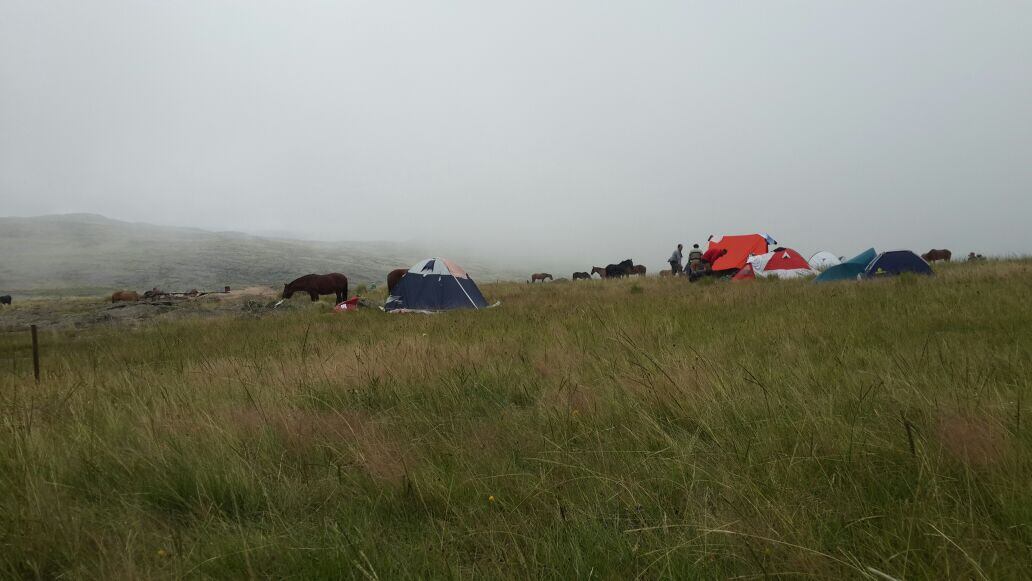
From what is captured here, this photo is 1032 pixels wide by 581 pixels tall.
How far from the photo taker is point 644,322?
245 inches

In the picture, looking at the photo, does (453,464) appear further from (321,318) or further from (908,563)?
(321,318)

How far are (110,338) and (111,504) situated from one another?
31.6ft

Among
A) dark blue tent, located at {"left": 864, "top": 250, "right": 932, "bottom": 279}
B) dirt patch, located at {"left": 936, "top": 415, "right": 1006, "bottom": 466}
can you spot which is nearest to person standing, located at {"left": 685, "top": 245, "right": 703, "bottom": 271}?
dark blue tent, located at {"left": 864, "top": 250, "right": 932, "bottom": 279}

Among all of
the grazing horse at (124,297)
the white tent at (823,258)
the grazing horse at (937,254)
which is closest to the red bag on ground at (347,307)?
the grazing horse at (124,297)

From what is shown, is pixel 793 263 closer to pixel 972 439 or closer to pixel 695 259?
pixel 695 259

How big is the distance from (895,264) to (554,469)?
599 inches

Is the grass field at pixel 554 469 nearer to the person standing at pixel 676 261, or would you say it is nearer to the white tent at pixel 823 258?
the person standing at pixel 676 261

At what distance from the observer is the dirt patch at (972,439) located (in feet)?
5.62

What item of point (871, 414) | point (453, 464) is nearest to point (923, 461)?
point (871, 414)

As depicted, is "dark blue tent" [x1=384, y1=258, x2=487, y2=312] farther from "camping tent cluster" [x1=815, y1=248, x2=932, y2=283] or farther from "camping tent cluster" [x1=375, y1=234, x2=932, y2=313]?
"camping tent cluster" [x1=815, y1=248, x2=932, y2=283]

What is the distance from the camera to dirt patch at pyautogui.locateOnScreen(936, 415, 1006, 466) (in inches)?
67.5

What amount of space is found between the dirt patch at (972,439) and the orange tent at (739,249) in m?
19.1

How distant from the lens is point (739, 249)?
20547 mm

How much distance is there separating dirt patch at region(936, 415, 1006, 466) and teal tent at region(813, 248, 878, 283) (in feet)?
43.6
